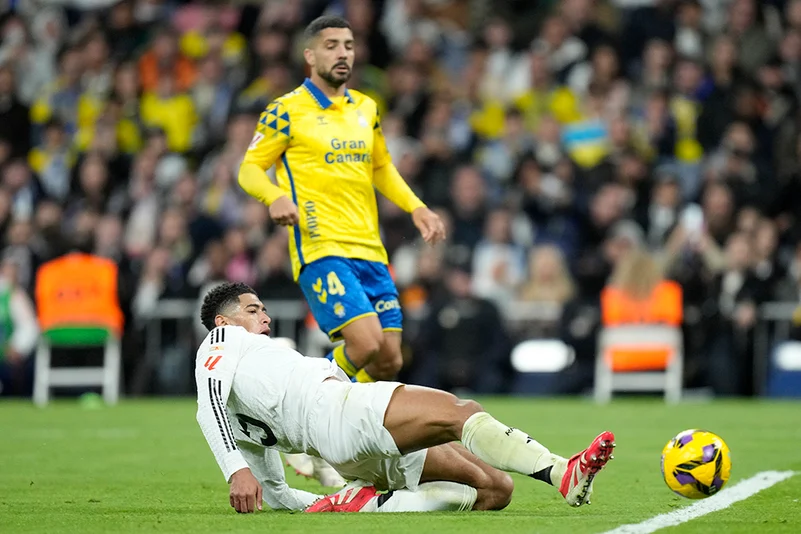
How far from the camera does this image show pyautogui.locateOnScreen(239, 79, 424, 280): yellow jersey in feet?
31.1

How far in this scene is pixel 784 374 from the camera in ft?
55.7

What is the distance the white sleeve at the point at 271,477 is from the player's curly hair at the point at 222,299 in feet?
2.16

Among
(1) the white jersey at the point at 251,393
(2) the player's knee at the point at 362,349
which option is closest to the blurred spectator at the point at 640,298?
(2) the player's knee at the point at 362,349

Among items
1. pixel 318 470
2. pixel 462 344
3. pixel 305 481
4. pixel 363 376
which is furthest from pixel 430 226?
pixel 462 344

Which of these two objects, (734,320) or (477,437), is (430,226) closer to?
(477,437)

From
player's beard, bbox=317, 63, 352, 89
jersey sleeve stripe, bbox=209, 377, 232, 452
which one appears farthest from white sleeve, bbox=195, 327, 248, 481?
player's beard, bbox=317, 63, 352, 89

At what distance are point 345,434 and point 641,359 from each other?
11.3 meters

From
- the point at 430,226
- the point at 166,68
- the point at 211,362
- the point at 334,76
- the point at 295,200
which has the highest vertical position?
the point at 166,68

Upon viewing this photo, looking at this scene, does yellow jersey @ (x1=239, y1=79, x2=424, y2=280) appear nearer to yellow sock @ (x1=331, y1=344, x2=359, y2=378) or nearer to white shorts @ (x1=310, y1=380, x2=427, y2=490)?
yellow sock @ (x1=331, y1=344, x2=359, y2=378)

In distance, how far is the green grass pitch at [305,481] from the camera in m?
6.61

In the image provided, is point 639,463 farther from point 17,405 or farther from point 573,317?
point 17,405

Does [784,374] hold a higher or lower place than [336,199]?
lower

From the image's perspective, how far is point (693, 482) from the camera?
720 centimetres

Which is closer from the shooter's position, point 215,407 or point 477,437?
point 477,437
